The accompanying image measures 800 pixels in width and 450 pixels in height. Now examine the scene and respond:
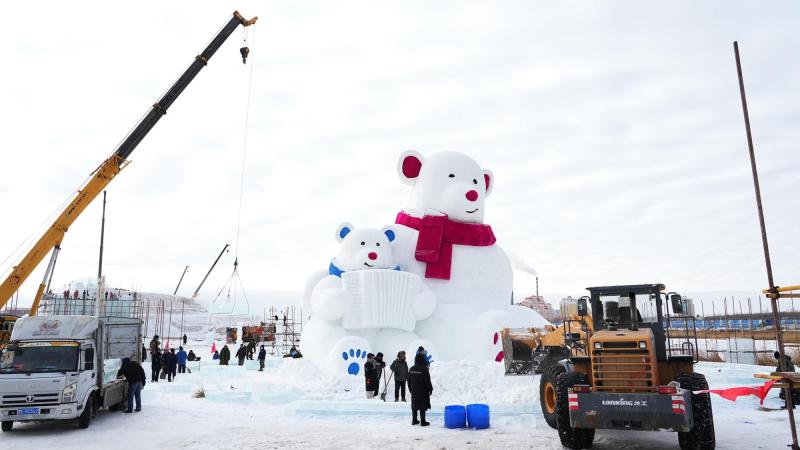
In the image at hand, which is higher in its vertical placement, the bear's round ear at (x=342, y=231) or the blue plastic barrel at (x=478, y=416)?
the bear's round ear at (x=342, y=231)

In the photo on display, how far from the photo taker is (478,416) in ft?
30.2

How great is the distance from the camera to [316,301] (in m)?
15.1

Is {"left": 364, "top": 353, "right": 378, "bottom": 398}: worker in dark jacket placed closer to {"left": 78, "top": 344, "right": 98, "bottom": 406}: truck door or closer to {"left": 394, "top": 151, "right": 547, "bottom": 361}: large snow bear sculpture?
{"left": 394, "top": 151, "right": 547, "bottom": 361}: large snow bear sculpture

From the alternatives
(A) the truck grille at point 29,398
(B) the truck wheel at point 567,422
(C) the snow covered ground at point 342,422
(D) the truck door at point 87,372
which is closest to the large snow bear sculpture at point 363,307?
(C) the snow covered ground at point 342,422

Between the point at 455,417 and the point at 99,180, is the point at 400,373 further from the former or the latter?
the point at 99,180

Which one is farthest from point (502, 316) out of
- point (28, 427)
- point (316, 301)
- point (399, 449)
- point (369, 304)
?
point (28, 427)

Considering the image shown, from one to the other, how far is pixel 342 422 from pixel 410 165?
837cm

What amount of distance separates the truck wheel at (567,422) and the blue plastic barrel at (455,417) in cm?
199

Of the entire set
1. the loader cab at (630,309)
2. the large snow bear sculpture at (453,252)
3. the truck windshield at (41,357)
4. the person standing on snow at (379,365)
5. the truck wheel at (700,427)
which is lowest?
the truck wheel at (700,427)

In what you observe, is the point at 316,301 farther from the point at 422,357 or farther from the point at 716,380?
the point at 716,380

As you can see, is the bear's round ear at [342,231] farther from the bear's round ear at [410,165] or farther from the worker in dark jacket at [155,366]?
the worker in dark jacket at [155,366]

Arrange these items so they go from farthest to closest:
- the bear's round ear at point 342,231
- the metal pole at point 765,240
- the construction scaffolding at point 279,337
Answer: the construction scaffolding at point 279,337
the bear's round ear at point 342,231
the metal pole at point 765,240

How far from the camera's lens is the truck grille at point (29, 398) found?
9234 mm

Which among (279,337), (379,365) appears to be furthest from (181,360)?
(279,337)
